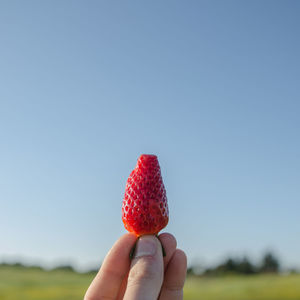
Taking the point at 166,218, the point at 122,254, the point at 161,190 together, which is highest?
the point at 161,190

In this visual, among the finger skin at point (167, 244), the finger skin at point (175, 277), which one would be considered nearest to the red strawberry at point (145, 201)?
the finger skin at point (167, 244)

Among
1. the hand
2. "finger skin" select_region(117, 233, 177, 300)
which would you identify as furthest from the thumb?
"finger skin" select_region(117, 233, 177, 300)

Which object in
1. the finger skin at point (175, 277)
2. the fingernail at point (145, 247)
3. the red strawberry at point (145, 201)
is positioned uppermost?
the red strawberry at point (145, 201)

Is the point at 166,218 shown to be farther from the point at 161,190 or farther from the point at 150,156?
the point at 150,156

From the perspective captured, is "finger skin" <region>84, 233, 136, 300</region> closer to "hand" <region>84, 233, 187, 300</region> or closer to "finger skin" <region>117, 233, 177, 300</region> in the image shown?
"hand" <region>84, 233, 187, 300</region>

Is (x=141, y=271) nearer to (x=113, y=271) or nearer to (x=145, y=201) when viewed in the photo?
(x=113, y=271)

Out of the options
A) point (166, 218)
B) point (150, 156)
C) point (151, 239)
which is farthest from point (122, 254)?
point (150, 156)

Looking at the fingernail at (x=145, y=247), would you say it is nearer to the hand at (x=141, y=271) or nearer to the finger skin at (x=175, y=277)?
the hand at (x=141, y=271)

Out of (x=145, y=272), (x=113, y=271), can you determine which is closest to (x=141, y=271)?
(x=145, y=272)
